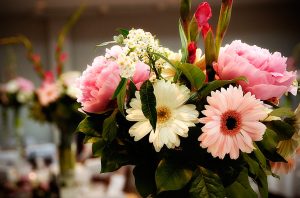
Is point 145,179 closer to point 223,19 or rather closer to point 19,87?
point 223,19

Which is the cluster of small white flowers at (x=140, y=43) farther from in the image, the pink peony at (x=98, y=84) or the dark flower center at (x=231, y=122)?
the dark flower center at (x=231, y=122)

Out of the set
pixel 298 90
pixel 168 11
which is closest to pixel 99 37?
pixel 168 11

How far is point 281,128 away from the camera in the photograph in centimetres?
62

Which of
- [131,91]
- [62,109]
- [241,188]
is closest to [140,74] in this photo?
[131,91]

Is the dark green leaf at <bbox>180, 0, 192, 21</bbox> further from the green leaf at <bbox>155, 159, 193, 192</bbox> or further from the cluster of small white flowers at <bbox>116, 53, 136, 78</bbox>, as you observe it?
the green leaf at <bbox>155, 159, 193, 192</bbox>

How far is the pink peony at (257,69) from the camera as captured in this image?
1.93ft

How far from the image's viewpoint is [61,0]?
6.11 meters

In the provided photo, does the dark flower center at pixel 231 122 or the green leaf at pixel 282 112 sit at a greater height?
the green leaf at pixel 282 112

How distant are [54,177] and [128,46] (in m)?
1.55

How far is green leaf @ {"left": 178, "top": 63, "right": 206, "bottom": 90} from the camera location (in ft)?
1.89

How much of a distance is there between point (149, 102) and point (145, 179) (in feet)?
0.49

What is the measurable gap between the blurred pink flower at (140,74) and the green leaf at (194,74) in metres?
0.06

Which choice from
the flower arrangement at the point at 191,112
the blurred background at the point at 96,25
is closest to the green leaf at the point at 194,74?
the flower arrangement at the point at 191,112

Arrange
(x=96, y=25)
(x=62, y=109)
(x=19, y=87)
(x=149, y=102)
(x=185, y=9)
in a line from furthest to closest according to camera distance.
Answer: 1. (x=96, y=25)
2. (x=19, y=87)
3. (x=62, y=109)
4. (x=185, y=9)
5. (x=149, y=102)
